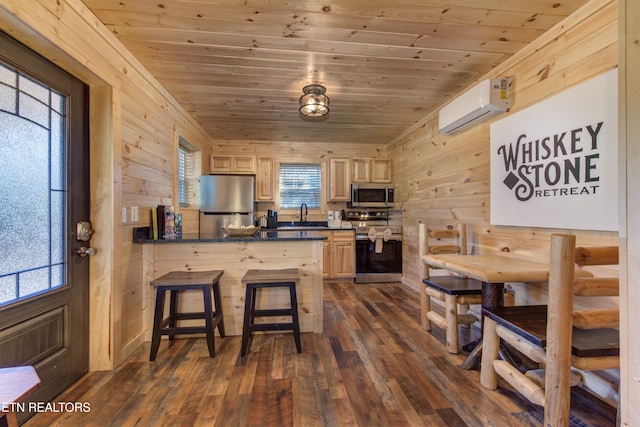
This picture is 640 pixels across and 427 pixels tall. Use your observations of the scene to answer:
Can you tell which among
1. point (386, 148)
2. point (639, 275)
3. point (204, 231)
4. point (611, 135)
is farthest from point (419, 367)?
point (386, 148)

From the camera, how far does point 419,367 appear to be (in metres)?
1.90

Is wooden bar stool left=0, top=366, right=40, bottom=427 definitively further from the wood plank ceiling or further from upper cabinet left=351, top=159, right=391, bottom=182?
upper cabinet left=351, top=159, right=391, bottom=182

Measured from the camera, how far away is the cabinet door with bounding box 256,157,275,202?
4637 millimetres

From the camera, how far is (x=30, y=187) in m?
1.43

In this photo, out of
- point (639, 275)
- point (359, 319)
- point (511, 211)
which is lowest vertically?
point (359, 319)

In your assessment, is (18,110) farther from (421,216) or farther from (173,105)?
(421,216)

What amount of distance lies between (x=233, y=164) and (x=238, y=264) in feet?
8.57

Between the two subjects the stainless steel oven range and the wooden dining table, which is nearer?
the wooden dining table

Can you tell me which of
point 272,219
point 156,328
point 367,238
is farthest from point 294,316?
point 272,219

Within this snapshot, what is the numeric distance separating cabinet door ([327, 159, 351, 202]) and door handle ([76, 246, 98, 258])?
340 cm

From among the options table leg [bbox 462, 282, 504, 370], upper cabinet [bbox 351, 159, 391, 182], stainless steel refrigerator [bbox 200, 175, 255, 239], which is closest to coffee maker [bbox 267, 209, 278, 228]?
stainless steel refrigerator [bbox 200, 175, 255, 239]

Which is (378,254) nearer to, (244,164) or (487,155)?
(487,155)

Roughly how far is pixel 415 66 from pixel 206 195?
3112 mm

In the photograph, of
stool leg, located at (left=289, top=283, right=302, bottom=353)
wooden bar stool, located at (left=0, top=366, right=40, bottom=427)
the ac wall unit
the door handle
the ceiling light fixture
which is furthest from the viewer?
the ceiling light fixture
